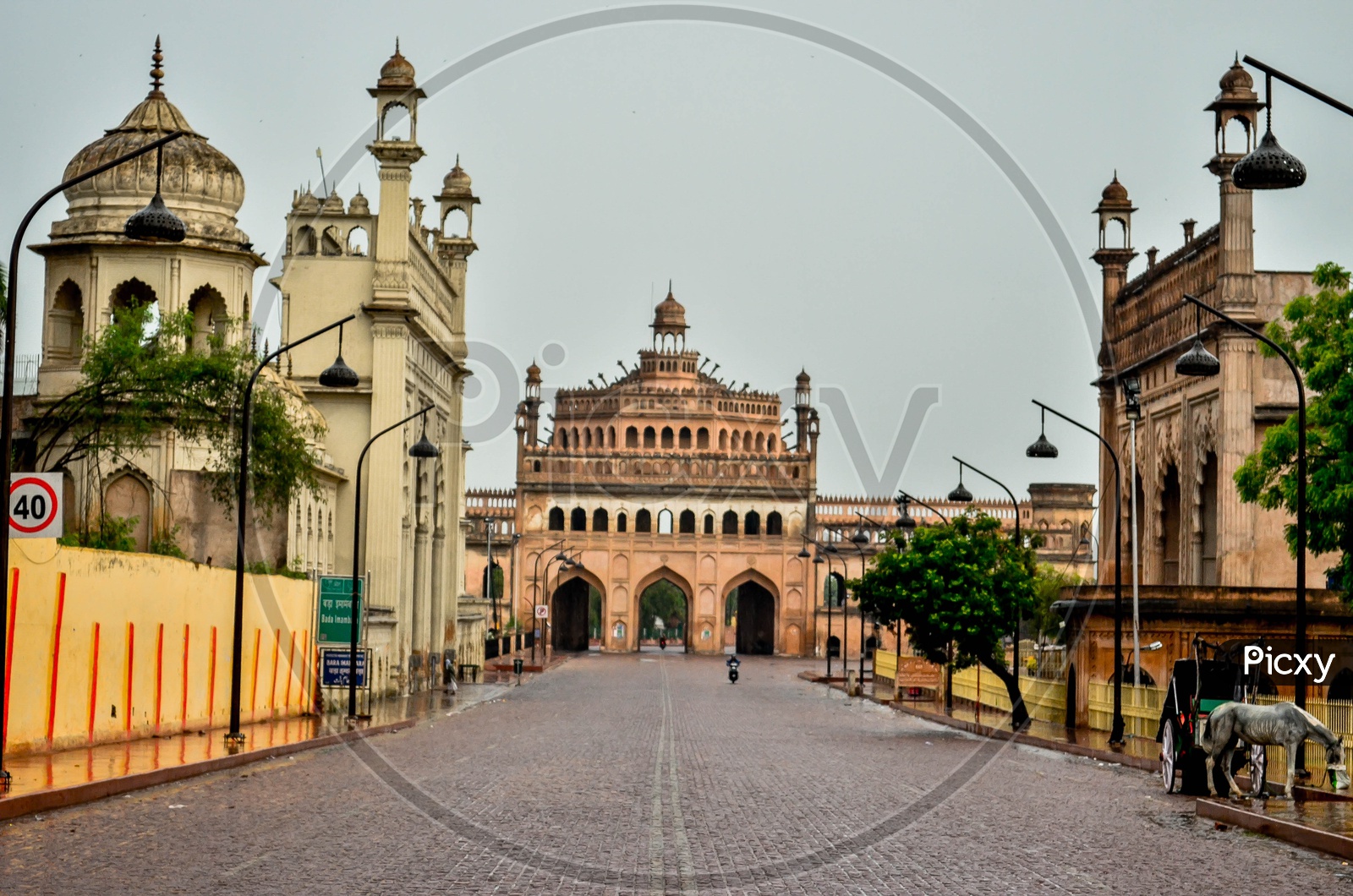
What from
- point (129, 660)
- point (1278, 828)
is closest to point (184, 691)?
point (129, 660)

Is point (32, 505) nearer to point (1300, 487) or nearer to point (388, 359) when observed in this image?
point (1300, 487)

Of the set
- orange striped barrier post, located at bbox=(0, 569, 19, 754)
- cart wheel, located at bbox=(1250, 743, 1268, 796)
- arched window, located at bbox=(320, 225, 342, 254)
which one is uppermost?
arched window, located at bbox=(320, 225, 342, 254)

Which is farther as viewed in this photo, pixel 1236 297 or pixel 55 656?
pixel 1236 297

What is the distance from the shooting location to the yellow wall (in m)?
20.1

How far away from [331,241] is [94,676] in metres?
23.4

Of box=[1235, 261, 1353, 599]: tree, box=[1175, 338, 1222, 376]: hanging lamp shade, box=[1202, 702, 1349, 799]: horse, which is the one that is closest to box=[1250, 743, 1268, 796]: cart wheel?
box=[1202, 702, 1349, 799]: horse

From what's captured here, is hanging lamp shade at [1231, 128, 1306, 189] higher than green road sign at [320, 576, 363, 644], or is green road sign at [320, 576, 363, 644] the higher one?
hanging lamp shade at [1231, 128, 1306, 189]

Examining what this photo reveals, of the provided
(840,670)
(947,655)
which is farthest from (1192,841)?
(840,670)

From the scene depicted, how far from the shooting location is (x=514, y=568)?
91.8 m

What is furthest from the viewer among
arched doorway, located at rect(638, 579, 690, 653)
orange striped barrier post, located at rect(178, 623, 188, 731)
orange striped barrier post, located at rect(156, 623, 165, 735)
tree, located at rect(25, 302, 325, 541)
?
arched doorway, located at rect(638, 579, 690, 653)

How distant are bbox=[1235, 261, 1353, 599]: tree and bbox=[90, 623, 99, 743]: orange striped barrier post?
16.9 m

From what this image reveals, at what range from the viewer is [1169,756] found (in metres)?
19.2

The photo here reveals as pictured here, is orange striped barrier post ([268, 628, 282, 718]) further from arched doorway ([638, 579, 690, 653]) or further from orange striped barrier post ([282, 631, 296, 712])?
arched doorway ([638, 579, 690, 653])

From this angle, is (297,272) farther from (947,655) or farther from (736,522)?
(736,522)
